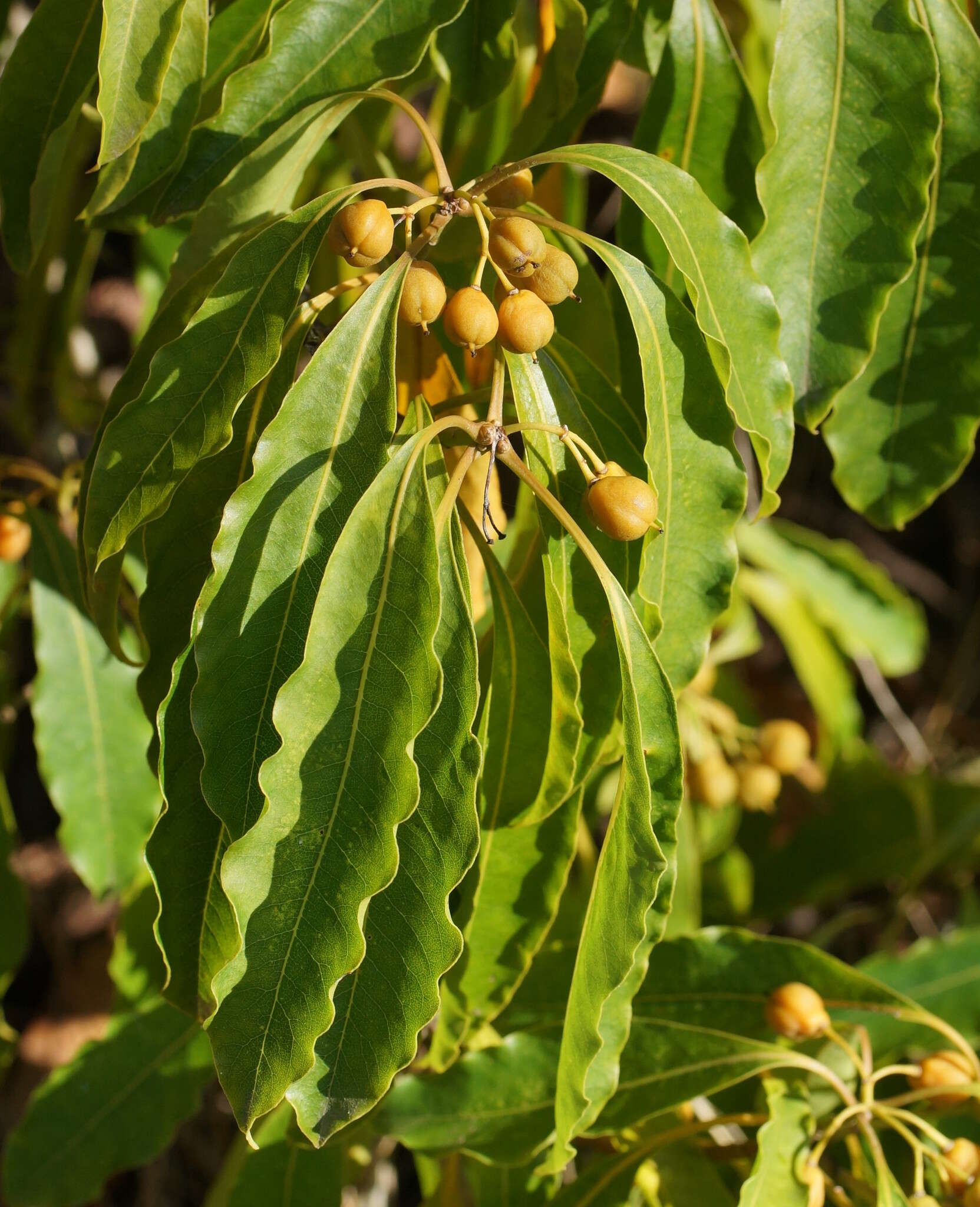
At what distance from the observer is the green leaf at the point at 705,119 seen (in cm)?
108

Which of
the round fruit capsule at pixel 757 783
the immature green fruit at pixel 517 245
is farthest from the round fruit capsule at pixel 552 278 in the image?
the round fruit capsule at pixel 757 783

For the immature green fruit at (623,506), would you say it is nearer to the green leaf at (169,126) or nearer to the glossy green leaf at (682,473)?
the glossy green leaf at (682,473)

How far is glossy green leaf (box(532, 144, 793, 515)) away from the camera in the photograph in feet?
2.74

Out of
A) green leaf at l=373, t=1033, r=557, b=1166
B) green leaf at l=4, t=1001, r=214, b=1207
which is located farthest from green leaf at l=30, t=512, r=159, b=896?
green leaf at l=373, t=1033, r=557, b=1166

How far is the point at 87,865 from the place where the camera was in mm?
1462

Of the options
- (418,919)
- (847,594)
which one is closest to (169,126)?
(418,919)

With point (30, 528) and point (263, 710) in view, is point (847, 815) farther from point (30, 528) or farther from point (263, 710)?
point (263, 710)

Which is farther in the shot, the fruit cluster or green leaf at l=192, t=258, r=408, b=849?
the fruit cluster

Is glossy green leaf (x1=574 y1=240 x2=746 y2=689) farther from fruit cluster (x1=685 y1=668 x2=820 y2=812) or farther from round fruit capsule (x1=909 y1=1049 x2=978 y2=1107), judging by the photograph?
fruit cluster (x1=685 y1=668 x2=820 y2=812)

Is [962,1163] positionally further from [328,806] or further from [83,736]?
[83,736]

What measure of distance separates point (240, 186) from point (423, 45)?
0.59 feet

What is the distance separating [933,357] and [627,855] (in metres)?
0.59

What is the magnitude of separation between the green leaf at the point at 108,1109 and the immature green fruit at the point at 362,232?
1.12m

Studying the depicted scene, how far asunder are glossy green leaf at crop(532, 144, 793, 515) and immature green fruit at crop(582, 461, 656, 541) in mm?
123
